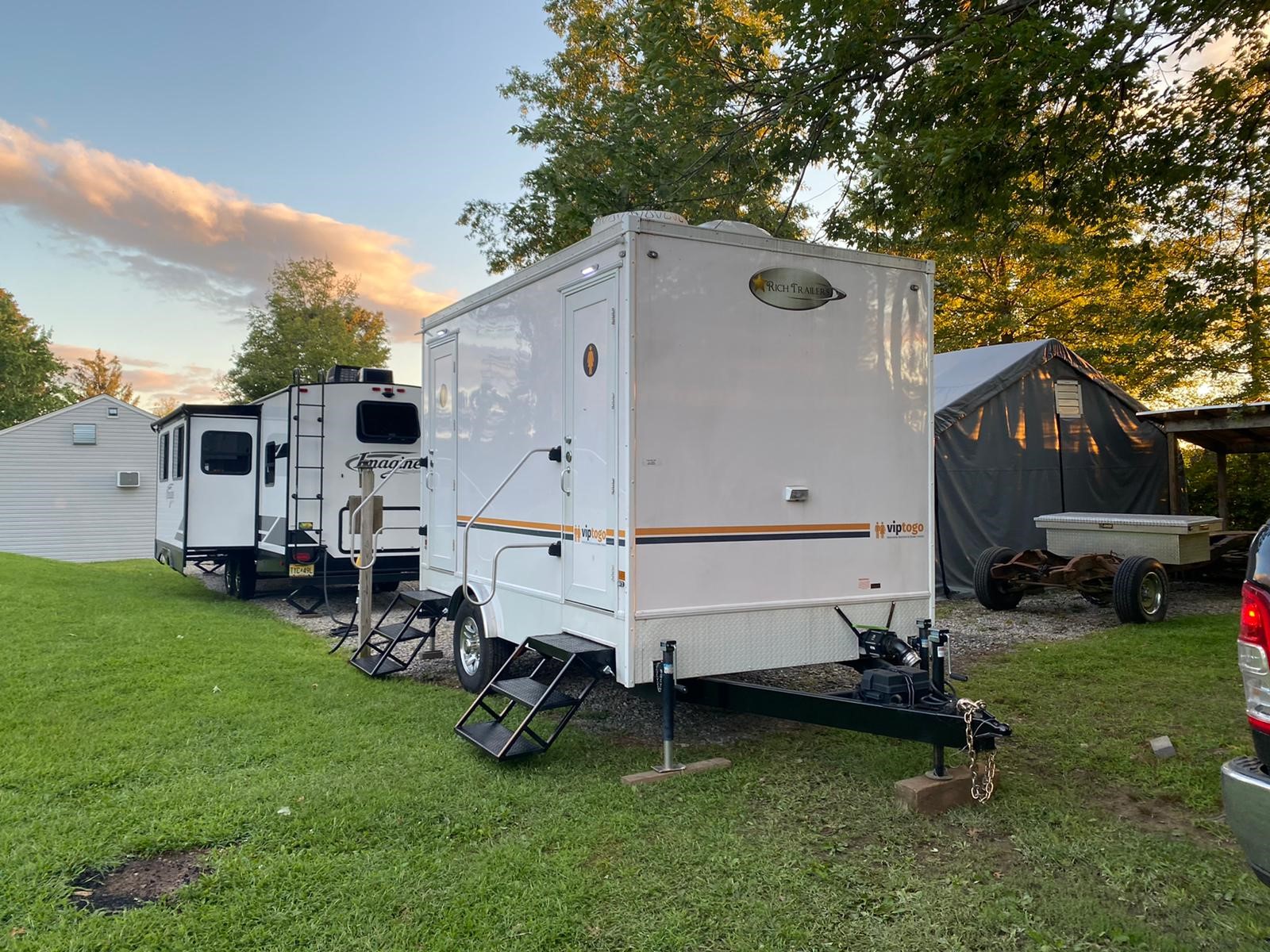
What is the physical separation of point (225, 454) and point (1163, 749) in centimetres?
1099

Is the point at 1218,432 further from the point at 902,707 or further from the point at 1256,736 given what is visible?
the point at 1256,736

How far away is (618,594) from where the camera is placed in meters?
4.63

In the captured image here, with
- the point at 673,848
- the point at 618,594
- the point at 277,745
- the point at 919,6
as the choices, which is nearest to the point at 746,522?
the point at 618,594

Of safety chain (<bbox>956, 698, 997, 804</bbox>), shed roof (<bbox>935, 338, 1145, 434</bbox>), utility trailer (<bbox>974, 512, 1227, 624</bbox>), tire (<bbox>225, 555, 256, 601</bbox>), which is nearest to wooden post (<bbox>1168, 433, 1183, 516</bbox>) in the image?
shed roof (<bbox>935, 338, 1145, 434</bbox>)

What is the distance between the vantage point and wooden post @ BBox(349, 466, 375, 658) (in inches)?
305

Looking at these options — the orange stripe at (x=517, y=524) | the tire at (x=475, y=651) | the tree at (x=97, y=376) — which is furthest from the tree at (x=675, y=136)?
the tree at (x=97, y=376)

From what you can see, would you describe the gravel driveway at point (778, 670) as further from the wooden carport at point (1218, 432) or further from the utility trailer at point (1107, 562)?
the wooden carport at point (1218, 432)

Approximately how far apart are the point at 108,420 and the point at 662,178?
70.1 feet

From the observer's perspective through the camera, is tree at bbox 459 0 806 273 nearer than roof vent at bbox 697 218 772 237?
No

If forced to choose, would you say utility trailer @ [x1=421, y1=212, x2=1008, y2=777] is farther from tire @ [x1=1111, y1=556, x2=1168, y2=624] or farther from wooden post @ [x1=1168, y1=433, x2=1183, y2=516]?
wooden post @ [x1=1168, y1=433, x2=1183, y2=516]

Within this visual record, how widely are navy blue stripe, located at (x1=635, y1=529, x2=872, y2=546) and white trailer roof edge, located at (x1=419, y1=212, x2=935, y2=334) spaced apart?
1614 millimetres

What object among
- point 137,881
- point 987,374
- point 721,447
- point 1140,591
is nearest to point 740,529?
point 721,447

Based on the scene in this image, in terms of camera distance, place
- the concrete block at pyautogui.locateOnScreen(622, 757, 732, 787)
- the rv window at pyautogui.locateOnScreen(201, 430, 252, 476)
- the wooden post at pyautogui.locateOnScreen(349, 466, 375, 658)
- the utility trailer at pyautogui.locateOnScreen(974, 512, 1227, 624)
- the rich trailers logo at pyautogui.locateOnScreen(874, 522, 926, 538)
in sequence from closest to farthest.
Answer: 1. the concrete block at pyautogui.locateOnScreen(622, 757, 732, 787)
2. the rich trailers logo at pyautogui.locateOnScreen(874, 522, 926, 538)
3. the wooden post at pyautogui.locateOnScreen(349, 466, 375, 658)
4. the utility trailer at pyautogui.locateOnScreen(974, 512, 1227, 624)
5. the rv window at pyautogui.locateOnScreen(201, 430, 252, 476)

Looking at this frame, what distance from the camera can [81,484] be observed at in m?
24.0
